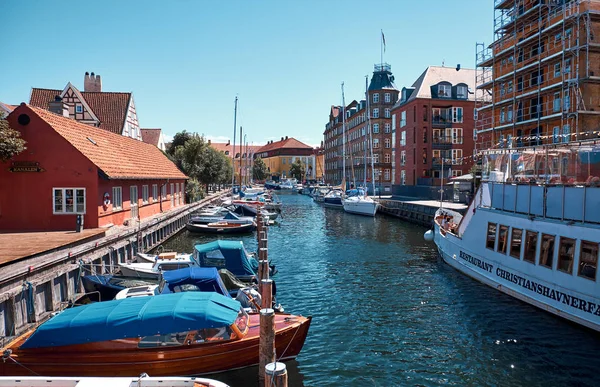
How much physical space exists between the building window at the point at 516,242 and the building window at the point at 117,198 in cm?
2367

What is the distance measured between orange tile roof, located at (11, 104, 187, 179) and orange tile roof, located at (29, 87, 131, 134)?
11272mm

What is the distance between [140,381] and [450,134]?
208 feet

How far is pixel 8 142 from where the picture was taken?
73.3 feet

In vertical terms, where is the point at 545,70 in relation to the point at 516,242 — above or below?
above

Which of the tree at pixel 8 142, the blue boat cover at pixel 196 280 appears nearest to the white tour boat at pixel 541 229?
the blue boat cover at pixel 196 280

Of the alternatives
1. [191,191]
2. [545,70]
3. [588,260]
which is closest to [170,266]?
[588,260]

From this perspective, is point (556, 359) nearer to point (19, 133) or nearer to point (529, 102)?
point (19, 133)

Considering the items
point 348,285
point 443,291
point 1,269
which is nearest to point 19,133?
point 1,269

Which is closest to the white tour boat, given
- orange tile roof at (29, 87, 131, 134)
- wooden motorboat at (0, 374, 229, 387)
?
wooden motorboat at (0, 374, 229, 387)

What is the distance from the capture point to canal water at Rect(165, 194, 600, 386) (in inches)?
496

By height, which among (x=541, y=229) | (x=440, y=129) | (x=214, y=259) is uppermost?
(x=440, y=129)

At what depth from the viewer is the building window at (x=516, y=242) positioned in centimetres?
1892

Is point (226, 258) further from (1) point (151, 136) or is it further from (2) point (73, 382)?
(1) point (151, 136)

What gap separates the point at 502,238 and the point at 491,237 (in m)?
1.02
